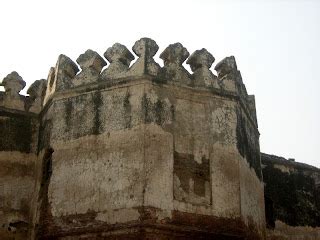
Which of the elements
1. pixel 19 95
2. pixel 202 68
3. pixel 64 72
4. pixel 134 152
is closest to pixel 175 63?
pixel 202 68

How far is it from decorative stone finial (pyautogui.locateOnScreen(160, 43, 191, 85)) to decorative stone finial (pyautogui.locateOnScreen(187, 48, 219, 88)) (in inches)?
5.4

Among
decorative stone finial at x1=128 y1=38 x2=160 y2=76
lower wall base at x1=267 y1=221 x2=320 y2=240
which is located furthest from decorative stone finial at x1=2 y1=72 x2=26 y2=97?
lower wall base at x1=267 y1=221 x2=320 y2=240

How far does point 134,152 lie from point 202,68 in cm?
191

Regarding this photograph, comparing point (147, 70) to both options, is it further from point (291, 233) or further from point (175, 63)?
point (291, 233)

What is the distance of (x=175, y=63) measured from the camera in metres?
8.17

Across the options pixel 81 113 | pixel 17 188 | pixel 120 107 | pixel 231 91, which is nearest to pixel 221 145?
pixel 231 91

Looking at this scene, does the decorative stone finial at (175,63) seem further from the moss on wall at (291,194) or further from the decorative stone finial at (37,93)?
the moss on wall at (291,194)

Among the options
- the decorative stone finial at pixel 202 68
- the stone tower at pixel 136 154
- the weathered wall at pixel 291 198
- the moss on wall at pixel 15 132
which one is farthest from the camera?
the weathered wall at pixel 291 198

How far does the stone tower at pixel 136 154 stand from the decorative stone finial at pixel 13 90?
348mm

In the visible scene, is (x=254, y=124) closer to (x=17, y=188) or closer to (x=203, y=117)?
(x=203, y=117)

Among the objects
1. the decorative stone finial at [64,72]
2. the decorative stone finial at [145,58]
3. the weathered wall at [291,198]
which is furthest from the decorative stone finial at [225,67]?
the weathered wall at [291,198]

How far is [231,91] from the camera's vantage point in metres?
8.25

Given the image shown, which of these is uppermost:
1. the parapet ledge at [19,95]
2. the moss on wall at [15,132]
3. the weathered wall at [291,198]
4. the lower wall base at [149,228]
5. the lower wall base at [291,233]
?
the parapet ledge at [19,95]

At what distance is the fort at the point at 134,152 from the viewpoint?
23.4ft
